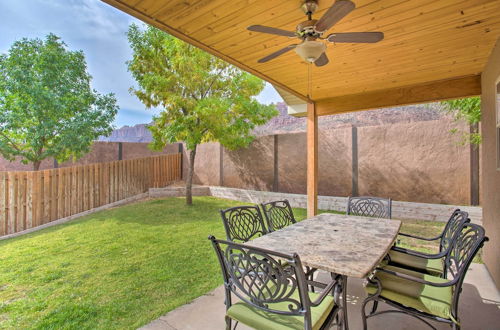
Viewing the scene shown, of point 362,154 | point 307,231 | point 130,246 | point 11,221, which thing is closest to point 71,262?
point 130,246

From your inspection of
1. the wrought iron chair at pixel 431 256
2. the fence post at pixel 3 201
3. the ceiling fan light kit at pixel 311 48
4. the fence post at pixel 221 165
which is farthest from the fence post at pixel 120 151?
the wrought iron chair at pixel 431 256

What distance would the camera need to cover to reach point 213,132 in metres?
6.25

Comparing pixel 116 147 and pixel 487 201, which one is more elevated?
pixel 116 147

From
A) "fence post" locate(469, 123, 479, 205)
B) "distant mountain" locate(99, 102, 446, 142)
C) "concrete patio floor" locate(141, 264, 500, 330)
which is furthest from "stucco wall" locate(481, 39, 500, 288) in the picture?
"distant mountain" locate(99, 102, 446, 142)

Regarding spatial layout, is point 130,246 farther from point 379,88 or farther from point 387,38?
point 379,88

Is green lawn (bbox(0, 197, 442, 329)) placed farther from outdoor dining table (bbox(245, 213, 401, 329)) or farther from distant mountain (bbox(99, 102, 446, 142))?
distant mountain (bbox(99, 102, 446, 142))

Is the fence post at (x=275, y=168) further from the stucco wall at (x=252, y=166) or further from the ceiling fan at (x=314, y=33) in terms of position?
the ceiling fan at (x=314, y=33)

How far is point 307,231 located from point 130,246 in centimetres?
301

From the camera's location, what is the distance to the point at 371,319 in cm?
193

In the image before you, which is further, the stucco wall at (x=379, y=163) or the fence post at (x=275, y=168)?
the fence post at (x=275, y=168)

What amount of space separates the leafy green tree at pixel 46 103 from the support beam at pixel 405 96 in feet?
17.6

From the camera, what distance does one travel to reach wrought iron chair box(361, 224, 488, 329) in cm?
141

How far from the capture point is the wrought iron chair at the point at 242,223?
219 cm

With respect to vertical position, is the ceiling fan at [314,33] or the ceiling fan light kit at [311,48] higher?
the ceiling fan at [314,33]
